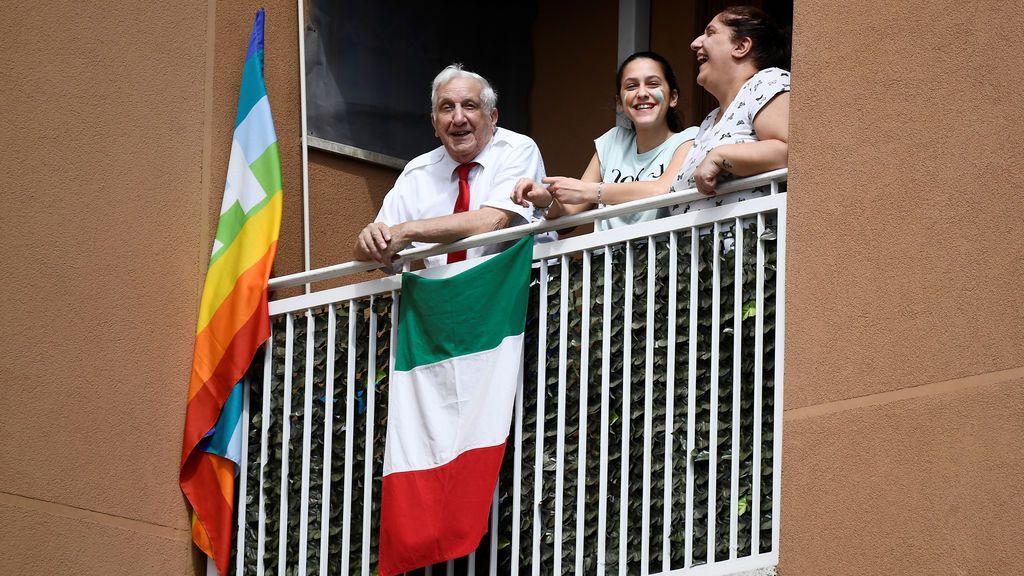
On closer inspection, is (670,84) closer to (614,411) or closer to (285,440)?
(614,411)

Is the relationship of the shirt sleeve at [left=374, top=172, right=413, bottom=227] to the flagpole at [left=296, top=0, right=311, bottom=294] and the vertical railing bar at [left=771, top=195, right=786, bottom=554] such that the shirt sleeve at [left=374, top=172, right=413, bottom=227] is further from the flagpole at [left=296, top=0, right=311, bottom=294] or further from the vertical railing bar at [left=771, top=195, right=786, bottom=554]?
the vertical railing bar at [left=771, top=195, right=786, bottom=554]

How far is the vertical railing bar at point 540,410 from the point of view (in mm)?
5895

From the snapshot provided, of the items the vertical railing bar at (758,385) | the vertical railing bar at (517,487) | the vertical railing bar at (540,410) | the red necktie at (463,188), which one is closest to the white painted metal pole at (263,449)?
the red necktie at (463,188)

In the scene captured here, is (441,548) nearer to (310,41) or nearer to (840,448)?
(840,448)

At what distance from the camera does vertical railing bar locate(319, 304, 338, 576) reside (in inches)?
253

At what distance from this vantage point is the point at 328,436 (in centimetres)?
649

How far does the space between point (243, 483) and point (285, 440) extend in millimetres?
267

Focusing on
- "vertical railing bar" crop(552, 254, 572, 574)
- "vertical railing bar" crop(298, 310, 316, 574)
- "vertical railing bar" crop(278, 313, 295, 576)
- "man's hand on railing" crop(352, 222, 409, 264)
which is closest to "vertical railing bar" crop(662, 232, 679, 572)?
"vertical railing bar" crop(552, 254, 572, 574)

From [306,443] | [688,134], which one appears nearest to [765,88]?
[688,134]

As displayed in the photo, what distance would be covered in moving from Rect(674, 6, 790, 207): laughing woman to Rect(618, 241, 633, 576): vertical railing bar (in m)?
0.32

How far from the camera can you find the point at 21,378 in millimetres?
6461

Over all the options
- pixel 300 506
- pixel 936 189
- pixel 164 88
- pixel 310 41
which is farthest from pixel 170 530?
pixel 936 189

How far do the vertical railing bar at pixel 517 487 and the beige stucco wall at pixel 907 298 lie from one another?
1047 millimetres

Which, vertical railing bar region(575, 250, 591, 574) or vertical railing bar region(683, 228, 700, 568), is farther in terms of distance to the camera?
vertical railing bar region(575, 250, 591, 574)
